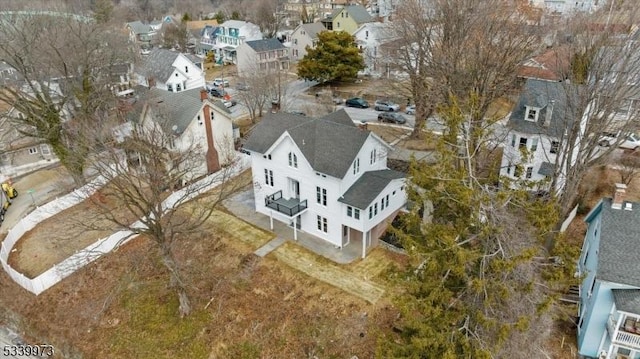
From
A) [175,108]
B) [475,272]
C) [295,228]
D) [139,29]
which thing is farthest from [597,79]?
[139,29]

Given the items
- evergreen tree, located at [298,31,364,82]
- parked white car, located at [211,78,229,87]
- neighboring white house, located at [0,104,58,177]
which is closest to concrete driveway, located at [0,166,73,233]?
neighboring white house, located at [0,104,58,177]

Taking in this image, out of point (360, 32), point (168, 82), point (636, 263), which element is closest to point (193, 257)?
point (636, 263)

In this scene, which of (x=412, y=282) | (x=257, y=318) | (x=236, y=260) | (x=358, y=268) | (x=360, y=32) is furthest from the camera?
(x=360, y=32)

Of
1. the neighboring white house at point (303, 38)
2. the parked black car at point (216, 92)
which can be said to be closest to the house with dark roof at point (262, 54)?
the neighboring white house at point (303, 38)

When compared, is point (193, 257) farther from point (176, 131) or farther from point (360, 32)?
point (360, 32)

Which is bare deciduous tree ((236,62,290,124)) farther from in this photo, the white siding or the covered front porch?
the covered front porch

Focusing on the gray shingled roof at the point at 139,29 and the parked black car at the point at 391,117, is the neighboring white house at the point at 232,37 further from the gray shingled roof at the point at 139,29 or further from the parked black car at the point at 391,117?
the parked black car at the point at 391,117

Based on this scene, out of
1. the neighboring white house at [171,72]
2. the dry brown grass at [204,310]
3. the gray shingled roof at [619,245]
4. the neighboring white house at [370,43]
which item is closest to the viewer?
the gray shingled roof at [619,245]
